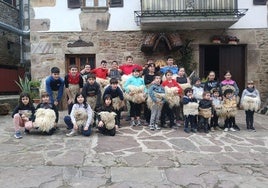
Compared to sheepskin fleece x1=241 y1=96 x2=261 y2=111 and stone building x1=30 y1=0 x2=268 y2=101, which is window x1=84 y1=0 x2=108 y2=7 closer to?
stone building x1=30 y1=0 x2=268 y2=101

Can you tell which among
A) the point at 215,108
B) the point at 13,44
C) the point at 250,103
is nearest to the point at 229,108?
the point at 215,108

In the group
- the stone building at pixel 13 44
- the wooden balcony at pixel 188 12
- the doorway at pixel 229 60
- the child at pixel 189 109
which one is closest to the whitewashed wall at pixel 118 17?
the wooden balcony at pixel 188 12

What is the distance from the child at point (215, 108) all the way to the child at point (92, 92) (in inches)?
106

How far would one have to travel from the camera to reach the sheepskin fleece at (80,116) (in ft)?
22.6

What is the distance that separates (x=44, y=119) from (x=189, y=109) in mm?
3167

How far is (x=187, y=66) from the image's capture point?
11.5 meters

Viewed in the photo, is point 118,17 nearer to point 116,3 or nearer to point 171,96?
point 116,3

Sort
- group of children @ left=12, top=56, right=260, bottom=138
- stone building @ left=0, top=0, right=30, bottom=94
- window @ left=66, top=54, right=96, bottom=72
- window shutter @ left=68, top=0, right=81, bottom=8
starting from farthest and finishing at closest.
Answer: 1. stone building @ left=0, top=0, right=30, bottom=94
2. window @ left=66, top=54, right=96, bottom=72
3. window shutter @ left=68, top=0, right=81, bottom=8
4. group of children @ left=12, top=56, right=260, bottom=138

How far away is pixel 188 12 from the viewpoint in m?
10.6

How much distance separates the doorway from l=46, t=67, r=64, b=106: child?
19.4ft

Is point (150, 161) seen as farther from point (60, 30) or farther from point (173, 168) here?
point (60, 30)

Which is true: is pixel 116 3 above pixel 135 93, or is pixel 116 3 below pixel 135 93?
above

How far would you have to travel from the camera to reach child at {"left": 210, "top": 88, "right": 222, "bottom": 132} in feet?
25.1

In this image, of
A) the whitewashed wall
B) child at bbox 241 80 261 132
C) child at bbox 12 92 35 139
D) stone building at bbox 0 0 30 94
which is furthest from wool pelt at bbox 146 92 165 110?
stone building at bbox 0 0 30 94
